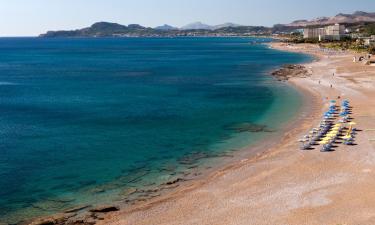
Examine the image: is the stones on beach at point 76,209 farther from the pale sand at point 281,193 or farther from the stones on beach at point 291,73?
the stones on beach at point 291,73

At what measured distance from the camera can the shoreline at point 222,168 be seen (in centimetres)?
2814

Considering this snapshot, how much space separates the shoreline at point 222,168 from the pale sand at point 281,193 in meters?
0.14

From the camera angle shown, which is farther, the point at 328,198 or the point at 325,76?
the point at 325,76

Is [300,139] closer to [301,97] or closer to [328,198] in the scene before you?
[328,198]

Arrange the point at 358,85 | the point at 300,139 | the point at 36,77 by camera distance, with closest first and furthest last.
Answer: the point at 300,139, the point at 358,85, the point at 36,77

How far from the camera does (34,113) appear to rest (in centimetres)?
5891

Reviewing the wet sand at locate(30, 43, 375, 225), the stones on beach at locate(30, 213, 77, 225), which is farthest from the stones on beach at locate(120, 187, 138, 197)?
the stones on beach at locate(30, 213, 77, 225)

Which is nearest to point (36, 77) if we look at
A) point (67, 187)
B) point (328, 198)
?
point (67, 187)

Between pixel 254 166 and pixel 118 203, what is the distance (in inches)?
474

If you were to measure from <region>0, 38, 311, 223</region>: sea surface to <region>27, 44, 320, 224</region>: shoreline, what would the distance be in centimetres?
98

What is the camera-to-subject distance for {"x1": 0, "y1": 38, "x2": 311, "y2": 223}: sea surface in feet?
106

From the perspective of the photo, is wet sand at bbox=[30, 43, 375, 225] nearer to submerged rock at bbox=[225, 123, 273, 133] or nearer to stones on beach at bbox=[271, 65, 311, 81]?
submerged rock at bbox=[225, 123, 273, 133]

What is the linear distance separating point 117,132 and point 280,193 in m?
23.2

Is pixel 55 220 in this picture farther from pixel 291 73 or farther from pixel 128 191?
pixel 291 73
